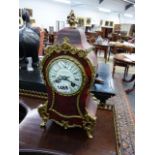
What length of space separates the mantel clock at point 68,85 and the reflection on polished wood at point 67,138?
0.03m

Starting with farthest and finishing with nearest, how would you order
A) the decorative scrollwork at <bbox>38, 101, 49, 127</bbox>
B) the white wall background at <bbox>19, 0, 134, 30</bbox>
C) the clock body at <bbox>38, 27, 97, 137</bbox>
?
1. the white wall background at <bbox>19, 0, 134, 30</bbox>
2. the decorative scrollwork at <bbox>38, 101, 49, 127</bbox>
3. the clock body at <bbox>38, 27, 97, 137</bbox>

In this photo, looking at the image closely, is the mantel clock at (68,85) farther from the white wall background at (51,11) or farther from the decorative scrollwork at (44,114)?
the white wall background at (51,11)

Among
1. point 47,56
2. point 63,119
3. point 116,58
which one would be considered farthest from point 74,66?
point 116,58

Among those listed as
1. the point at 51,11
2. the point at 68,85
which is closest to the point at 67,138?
the point at 68,85

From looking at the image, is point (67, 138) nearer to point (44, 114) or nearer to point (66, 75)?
point (44, 114)

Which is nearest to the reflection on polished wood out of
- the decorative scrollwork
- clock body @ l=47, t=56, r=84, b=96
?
the decorative scrollwork

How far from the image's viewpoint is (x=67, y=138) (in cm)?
74

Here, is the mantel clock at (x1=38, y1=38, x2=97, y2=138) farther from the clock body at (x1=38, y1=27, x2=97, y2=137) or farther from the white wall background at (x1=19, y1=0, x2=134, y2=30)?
the white wall background at (x1=19, y1=0, x2=134, y2=30)

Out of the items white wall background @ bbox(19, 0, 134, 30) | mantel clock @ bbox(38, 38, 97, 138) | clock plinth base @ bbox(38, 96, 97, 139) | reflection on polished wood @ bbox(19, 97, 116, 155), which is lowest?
reflection on polished wood @ bbox(19, 97, 116, 155)

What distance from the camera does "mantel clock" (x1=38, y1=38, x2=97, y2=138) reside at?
66 cm

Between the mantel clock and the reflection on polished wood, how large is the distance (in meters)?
0.03
